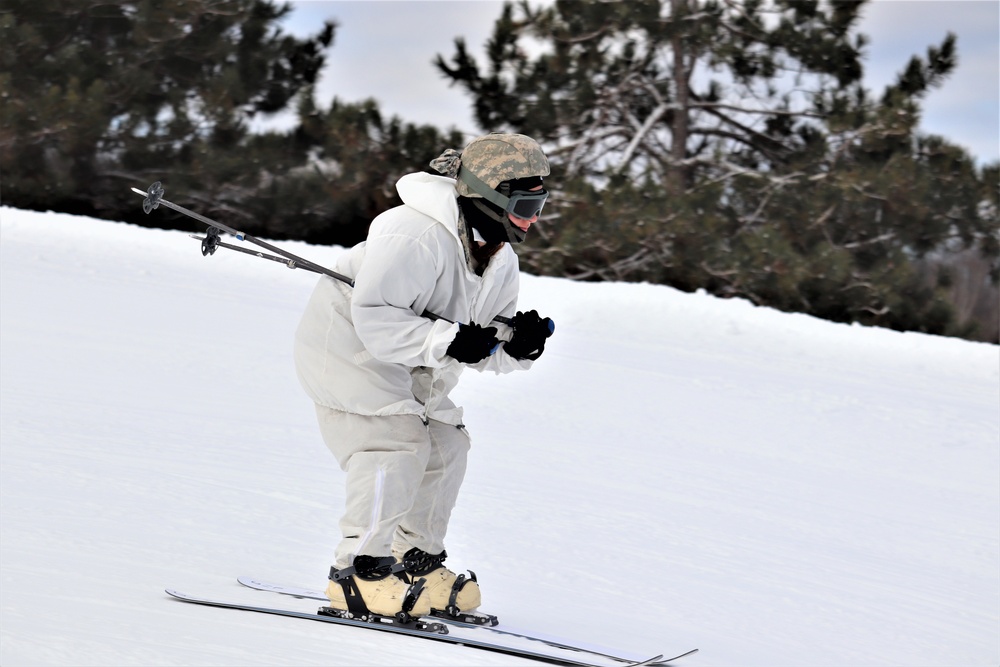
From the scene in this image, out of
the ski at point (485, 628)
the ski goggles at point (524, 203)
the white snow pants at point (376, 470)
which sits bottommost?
the ski at point (485, 628)

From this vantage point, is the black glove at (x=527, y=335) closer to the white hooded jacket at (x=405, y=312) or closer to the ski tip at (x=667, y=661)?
the white hooded jacket at (x=405, y=312)

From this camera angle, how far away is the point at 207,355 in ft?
24.1

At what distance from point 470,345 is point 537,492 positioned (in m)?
2.50

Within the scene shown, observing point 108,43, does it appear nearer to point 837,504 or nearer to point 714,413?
point 714,413

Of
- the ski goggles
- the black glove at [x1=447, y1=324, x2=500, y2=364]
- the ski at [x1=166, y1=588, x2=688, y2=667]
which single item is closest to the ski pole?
the black glove at [x1=447, y1=324, x2=500, y2=364]

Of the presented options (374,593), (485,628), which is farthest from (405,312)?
(485,628)

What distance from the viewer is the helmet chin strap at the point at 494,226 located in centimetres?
317

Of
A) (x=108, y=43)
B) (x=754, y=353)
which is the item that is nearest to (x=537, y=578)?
(x=754, y=353)

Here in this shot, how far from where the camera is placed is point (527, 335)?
313 centimetres

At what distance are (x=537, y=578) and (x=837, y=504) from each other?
2482mm

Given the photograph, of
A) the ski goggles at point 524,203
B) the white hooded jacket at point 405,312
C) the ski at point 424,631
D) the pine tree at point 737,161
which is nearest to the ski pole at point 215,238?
the white hooded jacket at point 405,312

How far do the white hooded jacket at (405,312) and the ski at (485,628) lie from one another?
1.90 ft

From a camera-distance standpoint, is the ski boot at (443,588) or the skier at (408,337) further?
the ski boot at (443,588)

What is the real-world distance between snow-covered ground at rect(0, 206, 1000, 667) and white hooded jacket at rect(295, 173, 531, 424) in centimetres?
65
